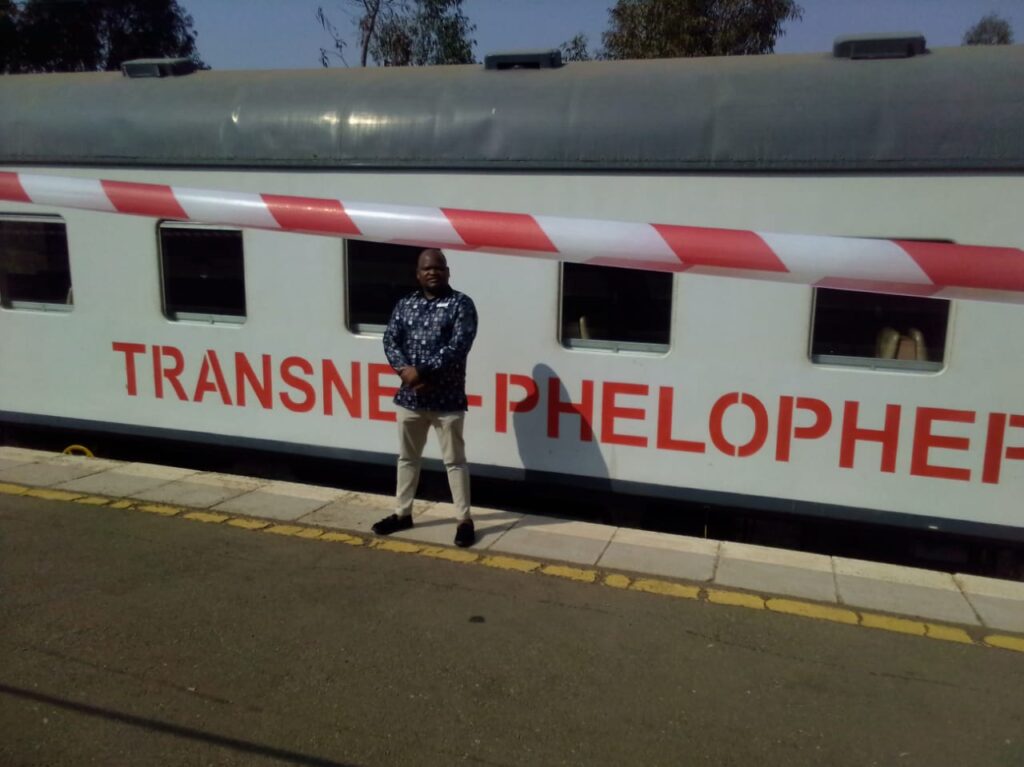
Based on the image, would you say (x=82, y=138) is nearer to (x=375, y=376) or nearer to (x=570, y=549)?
(x=375, y=376)

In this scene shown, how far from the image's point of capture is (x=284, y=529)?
194 inches

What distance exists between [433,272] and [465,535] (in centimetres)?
144

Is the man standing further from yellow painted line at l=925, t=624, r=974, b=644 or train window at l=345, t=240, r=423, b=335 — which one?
yellow painted line at l=925, t=624, r=974, b=644

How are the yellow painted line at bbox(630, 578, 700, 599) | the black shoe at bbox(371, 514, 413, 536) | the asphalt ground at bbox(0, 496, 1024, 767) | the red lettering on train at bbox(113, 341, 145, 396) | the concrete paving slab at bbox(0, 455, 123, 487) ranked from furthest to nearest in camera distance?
1. the red lettering on train at bbox(113, 341, 145, 396)
2. the concrete paving slab at bbox(0, 455, 123, 487)
3. the black shoe at bbox(371, 514, 413, 536)
4. the yellow painted line at bbox(630, 578, 700, 599)
5. the asphalt ground at bbox(0, 496, 1024, 767)

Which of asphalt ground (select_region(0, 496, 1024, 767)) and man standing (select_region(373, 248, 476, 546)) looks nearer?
asphalt ground (select_region(0, 496, 1024, 767))

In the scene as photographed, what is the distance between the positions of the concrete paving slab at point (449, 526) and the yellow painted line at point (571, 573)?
0.45 m

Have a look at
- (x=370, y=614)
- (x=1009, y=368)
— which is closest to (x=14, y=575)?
(x=370, y=614)

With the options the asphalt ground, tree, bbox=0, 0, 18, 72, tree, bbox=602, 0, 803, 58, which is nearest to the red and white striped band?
the asphalt ground

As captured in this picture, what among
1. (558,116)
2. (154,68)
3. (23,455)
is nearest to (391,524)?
(558,116)

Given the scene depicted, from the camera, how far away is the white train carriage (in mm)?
4281

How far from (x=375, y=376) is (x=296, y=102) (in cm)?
175

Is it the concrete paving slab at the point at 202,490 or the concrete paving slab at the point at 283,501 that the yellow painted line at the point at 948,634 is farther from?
the concrete paving slab at the point at 202,490

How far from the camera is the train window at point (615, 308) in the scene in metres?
4.78

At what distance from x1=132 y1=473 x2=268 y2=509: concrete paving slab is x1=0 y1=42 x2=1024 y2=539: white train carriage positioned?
0.94 feet
